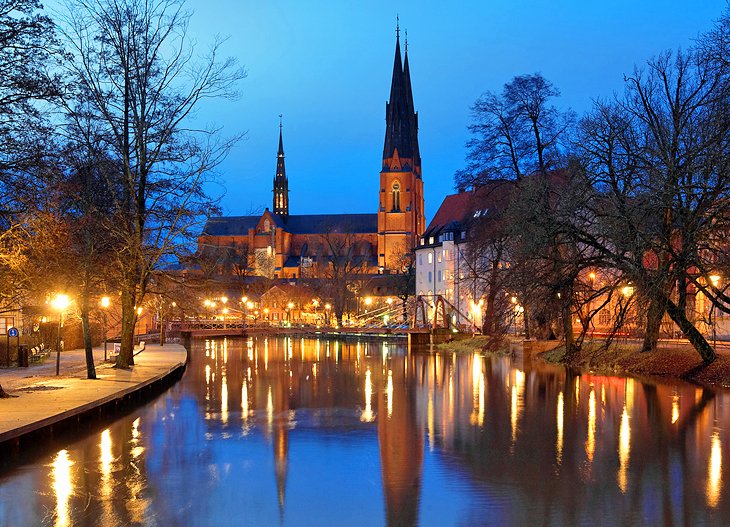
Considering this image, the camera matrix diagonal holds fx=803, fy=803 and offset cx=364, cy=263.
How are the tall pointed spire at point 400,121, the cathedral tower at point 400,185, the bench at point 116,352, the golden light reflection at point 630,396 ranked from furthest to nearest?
the cathedral tower at point 400,185
the tall pointed spire at point 400,121
the bench at point 116,352
the golden light reflection at point 630,396

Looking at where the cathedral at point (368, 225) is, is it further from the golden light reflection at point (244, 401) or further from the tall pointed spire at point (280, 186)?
the golden light reflection at point (244, 401)

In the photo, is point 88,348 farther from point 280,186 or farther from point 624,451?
point 280,186

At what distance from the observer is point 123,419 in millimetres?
18312

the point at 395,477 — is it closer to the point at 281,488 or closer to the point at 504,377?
the point at 281,488

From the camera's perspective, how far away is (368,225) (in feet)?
497

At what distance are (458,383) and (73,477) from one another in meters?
17.4

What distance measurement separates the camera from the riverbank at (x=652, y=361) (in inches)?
1031

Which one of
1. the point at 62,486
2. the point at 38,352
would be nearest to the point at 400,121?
the point at 38,352

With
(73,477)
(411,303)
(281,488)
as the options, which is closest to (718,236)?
(281,488)

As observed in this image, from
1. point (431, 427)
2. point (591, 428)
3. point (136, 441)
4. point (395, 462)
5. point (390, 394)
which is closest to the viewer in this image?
point (395, 462)

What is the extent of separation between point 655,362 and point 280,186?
447 feet

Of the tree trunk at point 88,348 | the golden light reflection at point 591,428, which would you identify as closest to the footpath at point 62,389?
the tree trunk at point 88,348

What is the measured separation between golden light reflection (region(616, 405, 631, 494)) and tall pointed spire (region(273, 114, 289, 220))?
469 feet

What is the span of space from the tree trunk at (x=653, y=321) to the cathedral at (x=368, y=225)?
62922 mm
